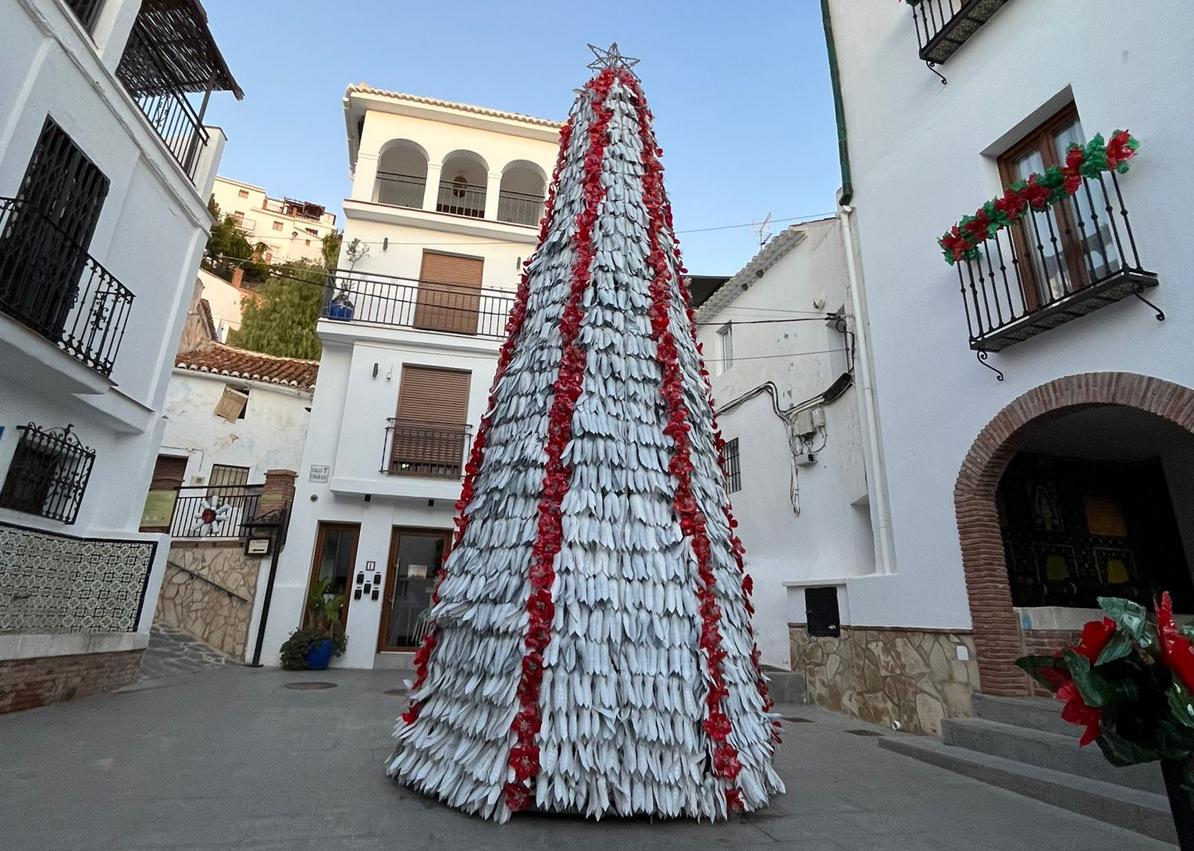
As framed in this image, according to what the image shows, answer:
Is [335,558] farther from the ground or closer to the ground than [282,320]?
closer to the ground

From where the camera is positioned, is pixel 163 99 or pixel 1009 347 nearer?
pixel 1009 347

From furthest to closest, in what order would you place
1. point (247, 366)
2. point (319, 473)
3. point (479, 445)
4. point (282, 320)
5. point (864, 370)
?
point (282, 320) < point (247, 366) < point (319, 473) < point (864, 370) < point (479, 445)

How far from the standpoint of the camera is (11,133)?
15.8 feet

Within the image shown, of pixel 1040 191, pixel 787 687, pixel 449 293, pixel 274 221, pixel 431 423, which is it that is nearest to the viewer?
pixel 1040 191

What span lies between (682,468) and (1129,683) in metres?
2.00

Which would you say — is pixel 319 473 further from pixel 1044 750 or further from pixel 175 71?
pixel 1044 750

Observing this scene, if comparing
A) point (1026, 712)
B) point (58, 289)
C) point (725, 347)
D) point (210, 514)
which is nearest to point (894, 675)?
point (1026, 712)

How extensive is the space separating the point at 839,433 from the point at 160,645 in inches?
413

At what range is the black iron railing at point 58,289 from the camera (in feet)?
15.4

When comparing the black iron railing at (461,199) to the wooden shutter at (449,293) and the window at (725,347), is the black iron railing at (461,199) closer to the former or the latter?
the wooden shutter at (449,293)

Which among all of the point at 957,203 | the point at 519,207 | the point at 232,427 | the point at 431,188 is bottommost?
the point at 232,427

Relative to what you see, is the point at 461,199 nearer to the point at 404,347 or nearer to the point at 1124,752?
the point at 404,347

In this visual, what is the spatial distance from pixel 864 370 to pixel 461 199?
9.87 meters

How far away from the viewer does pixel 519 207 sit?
1305cm
